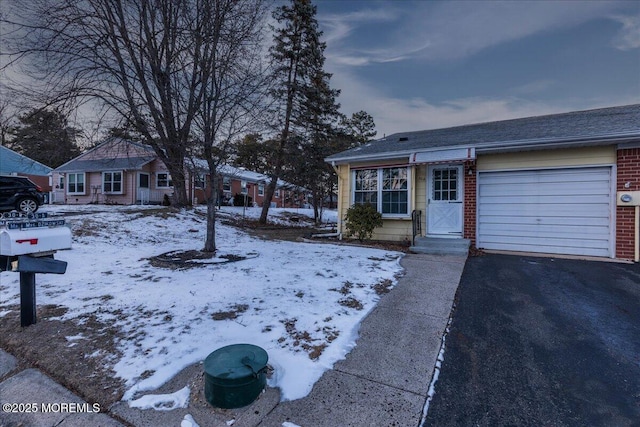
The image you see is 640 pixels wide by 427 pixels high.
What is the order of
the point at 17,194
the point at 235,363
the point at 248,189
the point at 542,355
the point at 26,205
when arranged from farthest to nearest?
the point at 248,189, the point at 26,205, the point at 17,194, the point at 542,355, the point at 235,363

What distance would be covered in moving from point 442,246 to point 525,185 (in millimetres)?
2431

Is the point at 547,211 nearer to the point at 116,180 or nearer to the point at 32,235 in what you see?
the point at 32,235

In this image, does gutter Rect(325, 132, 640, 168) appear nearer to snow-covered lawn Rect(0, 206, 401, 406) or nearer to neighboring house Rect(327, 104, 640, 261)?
neighboring house Rect(327, 104, 640, 261)

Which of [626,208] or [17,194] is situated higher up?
[17,194]

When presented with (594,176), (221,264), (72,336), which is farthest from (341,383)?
(594,176)

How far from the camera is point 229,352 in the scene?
222 cm

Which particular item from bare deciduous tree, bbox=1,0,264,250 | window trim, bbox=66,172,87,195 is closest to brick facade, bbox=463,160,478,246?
bare deciduous tree, bbox=1,0,264,250

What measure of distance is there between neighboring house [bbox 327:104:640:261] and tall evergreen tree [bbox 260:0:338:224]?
7164mm

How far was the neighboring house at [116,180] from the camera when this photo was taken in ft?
64.6

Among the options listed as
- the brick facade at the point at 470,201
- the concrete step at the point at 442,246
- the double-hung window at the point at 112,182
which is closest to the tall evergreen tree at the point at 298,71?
the brick facade at the point at 470,201

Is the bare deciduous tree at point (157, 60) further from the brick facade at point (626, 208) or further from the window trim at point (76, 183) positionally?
the window trim at point (76, 183)

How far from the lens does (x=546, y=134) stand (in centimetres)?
677

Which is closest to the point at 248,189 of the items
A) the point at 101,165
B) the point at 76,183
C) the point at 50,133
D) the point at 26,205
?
the point at 101,165

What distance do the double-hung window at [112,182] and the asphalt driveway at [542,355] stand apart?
73.3ft
